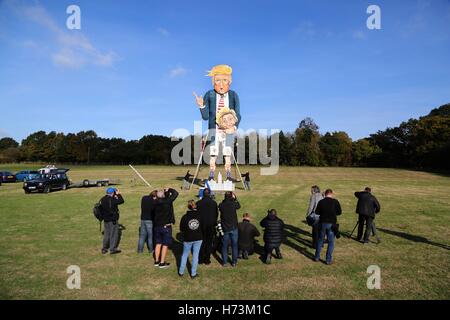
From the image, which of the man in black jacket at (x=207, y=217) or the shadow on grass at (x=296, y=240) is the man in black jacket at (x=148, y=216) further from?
the shadow on grass at (x=296, y=240)

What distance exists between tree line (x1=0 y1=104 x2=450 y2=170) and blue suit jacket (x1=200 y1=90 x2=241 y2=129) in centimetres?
5425

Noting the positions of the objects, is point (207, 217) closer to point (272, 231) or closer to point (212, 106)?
point (272, 231)

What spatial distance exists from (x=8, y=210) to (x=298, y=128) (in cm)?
9366

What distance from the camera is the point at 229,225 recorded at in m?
9.16

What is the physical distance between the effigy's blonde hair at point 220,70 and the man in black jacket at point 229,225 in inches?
632

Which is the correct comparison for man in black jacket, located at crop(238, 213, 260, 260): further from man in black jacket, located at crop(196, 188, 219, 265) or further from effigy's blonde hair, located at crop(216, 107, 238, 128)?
effigy's blonde hair, located at crop(216, 107, 238, 128)

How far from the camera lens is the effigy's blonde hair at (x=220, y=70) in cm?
2377

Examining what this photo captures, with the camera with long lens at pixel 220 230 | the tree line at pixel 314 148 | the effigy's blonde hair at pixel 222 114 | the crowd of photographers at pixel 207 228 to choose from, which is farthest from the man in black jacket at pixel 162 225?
the tree line at pixel 314 148

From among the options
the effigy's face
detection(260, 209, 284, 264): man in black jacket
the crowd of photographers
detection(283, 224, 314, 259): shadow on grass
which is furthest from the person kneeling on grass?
the effigy's face

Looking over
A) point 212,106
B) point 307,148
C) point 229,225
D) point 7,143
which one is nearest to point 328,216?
point 229,225

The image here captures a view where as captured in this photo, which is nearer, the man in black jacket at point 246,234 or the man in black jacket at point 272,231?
the man in black jacket at point 272,231
